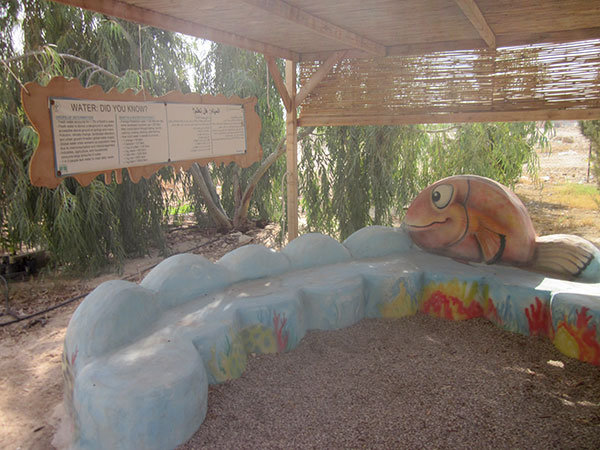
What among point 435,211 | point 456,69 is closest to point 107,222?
point 435,211

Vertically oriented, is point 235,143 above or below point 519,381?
above

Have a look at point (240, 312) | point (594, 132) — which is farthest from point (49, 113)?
point (594, 132)

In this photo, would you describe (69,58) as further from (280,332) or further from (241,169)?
Answer: (280,332)

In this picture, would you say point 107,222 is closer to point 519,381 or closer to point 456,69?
point 456,69

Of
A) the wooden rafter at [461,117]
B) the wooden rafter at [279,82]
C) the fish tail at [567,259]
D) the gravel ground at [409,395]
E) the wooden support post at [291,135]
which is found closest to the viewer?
the gravel ground at [409,395]

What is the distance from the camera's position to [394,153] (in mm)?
5723

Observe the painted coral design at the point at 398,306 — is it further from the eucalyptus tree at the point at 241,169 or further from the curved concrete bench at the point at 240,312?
the eucalyptus tree at the point at 241,169

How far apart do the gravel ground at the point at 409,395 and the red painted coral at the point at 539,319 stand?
0.06 m

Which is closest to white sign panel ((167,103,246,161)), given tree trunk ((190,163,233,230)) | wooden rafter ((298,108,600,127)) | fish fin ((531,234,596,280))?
wooden rafter ((298,108,600,127))

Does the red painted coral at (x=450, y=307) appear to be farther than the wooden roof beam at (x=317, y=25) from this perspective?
Yes

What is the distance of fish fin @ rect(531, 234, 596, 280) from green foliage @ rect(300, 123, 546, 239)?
2592 millimetres

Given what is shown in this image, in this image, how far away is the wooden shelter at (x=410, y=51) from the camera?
2816mm

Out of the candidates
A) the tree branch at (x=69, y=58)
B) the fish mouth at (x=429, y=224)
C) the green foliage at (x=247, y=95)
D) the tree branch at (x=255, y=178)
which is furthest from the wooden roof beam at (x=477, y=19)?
the tree branch at (x=69, y=58)

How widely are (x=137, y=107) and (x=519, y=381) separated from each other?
2653 mm
